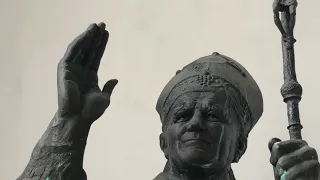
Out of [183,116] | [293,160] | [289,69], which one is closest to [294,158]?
[293,160]

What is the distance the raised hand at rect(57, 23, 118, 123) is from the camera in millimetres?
2412

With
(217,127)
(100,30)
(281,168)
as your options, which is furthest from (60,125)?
(281,168)

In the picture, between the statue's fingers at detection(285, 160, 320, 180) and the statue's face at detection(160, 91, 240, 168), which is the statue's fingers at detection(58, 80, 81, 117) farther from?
the statue's fingers at detection(285, 160, 320, 180)

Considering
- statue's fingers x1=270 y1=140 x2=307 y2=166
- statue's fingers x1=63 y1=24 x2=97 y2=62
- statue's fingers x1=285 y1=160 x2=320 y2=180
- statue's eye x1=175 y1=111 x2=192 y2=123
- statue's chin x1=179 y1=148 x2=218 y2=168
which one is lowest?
statue's fingers x1=285 y1=160 x2=320 y2=180

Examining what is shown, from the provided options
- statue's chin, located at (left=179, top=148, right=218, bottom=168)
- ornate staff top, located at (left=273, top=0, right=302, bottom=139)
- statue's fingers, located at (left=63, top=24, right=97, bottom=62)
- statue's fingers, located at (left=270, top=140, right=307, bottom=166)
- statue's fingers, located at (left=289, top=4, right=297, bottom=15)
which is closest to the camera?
statue's fingers, located at (left=270, top=140, right=307, bottom=166)

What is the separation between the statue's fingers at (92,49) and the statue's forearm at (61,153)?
0.58 ft

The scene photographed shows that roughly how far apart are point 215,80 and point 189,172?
0.29m

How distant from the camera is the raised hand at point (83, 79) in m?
2.41

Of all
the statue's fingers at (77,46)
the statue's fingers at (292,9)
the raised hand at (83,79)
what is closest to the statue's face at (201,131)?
the raised hand at (83,79)

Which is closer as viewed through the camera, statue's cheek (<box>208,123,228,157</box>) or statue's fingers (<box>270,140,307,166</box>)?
statue's fingers (<box>270,140,307,166</box>)

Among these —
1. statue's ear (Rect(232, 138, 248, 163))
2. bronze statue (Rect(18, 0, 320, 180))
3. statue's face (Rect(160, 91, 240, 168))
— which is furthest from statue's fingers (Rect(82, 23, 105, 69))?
statue's ear (Rect(232, 138, 248, 163))

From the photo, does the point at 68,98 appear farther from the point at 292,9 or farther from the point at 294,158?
the point at 292,9

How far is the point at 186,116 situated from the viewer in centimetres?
241

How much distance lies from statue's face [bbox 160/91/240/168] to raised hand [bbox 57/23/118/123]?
8.8 inches
